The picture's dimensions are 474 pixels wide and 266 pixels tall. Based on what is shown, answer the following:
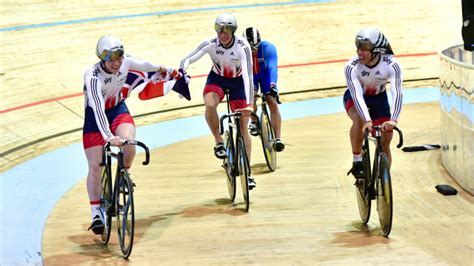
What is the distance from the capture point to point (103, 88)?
661 cm

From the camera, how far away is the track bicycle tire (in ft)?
22.1

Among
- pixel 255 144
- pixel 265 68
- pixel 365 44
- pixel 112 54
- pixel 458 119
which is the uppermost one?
pixel 112 54

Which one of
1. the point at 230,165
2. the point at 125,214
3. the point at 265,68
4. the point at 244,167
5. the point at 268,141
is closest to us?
the point at 125,214

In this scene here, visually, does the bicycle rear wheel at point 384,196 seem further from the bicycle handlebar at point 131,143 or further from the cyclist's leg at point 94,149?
the cyclist's leg at point 94,149

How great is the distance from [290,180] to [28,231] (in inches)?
87.4

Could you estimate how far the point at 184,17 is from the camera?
13.5 m

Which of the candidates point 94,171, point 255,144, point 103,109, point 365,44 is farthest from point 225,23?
point 255,144

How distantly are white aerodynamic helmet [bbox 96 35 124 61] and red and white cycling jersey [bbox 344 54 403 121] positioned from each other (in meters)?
1.54

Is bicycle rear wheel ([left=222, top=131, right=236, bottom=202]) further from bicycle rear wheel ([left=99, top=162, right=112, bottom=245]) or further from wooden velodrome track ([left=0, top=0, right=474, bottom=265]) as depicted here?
bicycle rear wheel ([left=99, top=162, right=112, bottom=245])

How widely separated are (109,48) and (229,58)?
63.8 inches

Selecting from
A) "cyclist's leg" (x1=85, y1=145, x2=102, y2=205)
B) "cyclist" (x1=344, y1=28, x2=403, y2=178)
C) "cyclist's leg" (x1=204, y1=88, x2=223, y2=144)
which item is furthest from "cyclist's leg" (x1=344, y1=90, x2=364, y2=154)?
"cyclist's leg" (x1=85, y1=145, x2=102, y2=205)

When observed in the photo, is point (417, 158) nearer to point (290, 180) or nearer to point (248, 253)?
point (290, 180)

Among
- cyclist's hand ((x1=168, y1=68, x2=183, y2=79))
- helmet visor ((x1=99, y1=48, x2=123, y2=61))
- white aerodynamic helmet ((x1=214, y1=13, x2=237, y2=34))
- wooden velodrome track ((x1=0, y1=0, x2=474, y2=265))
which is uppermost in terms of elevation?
white aerodynamic helmet ((x1=214, y1=13, x2=237, y2=34))

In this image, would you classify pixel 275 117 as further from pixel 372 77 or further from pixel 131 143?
pixel 131 143
